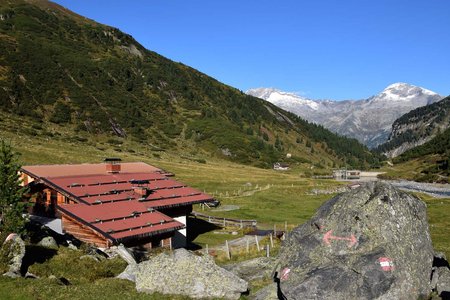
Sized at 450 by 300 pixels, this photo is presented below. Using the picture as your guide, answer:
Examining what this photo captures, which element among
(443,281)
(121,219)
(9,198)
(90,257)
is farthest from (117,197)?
(443,281)

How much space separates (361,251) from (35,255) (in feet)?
67.0

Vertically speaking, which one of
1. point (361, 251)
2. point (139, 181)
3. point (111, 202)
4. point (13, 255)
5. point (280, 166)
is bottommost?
point (280, 166)

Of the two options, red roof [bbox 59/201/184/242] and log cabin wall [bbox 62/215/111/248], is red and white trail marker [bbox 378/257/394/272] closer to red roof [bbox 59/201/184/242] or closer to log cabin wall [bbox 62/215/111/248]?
red roof [bbox 59/201/184/242]

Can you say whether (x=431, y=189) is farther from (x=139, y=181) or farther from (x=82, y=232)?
(x=82, y=232)

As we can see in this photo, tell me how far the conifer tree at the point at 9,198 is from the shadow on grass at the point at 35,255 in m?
1.71

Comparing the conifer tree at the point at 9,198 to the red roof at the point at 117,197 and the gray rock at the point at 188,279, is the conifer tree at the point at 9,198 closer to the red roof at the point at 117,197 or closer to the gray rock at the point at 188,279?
the red roof at the point at 117,197

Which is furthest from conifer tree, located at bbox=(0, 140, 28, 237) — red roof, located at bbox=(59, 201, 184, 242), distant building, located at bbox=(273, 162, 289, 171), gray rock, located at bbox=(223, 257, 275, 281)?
distant building, located at bbox=(273, 162, 289, 171)

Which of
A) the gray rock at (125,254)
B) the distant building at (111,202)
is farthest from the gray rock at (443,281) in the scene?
the distant building at (111,202)

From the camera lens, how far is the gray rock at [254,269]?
24770 mm

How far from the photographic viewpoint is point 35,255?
1089 inches

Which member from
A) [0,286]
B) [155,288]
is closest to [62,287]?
[0,286]

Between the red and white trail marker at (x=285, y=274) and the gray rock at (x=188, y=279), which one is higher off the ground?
the red and white trail marker at (x=285, y=274)

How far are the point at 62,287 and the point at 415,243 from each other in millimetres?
16701

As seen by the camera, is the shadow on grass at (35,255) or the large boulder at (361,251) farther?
the shadow on grass at (35,255)
